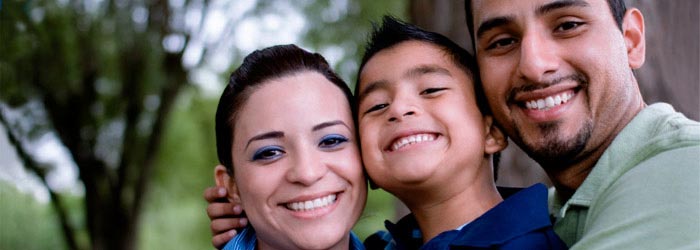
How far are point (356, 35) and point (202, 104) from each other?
4.27 meters

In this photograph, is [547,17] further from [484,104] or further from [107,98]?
[107,98]

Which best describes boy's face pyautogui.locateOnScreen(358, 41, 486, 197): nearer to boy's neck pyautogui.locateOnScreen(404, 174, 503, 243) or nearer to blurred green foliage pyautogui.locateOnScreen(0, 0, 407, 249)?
boy's neck pyautogui.locateOnScreen(404, 174, 503, 243)

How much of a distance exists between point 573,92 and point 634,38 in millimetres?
375

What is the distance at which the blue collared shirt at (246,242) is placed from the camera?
2.91 metres

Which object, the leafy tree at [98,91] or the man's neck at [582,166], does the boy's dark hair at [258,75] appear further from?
the leafy tree at [98,91]

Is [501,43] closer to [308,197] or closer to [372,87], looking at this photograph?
[372,87]

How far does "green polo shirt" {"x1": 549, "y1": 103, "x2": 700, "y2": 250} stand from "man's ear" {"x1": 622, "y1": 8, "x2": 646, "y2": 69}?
345mm

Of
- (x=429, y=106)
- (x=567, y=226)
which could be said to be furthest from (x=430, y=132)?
(x=567, y=226)

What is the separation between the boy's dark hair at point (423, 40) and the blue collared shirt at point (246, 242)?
55 centimetres

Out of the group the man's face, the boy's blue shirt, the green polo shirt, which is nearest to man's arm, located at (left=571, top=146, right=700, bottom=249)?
the green polo shirt

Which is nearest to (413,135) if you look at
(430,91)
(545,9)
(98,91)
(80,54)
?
(430,91)

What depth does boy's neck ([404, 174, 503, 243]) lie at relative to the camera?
2.70 meters

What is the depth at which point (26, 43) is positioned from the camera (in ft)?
27.6

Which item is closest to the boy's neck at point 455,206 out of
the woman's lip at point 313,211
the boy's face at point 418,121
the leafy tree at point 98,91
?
the boy's face at point 418,121
